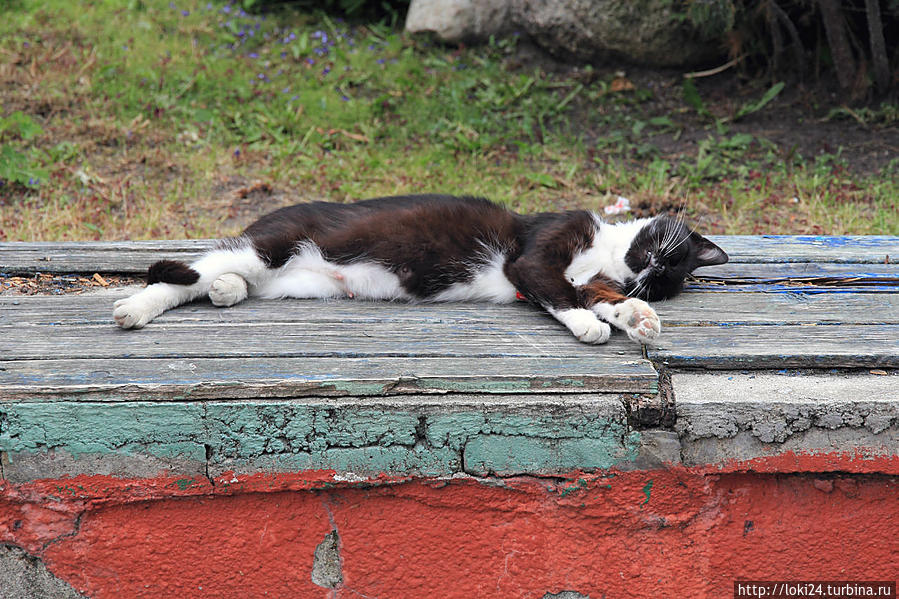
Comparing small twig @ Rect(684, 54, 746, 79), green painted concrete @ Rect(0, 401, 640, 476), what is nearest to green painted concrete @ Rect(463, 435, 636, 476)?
green painted concrete @ Rect(0, 401, 640, 476)

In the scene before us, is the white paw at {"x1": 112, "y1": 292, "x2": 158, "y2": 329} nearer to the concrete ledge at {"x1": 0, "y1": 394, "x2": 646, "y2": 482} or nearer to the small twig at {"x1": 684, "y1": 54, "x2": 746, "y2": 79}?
the concrete ledge at {"x1": 0, "y1": 394, "x2": 646, "y2": 482}

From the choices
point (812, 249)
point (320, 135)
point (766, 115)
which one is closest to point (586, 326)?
point (812, 249)

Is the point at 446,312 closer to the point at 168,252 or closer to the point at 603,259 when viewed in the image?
the point at 603,259

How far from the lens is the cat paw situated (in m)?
2.18

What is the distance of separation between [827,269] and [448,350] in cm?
150

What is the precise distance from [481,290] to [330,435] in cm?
94

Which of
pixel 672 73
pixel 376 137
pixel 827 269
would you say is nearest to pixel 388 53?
pixel 376 137

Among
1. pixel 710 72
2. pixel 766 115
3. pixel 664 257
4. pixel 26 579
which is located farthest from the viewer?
pixel 710 72

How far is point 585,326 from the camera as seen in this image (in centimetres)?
219

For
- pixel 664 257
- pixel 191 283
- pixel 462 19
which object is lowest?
pixel 191 283

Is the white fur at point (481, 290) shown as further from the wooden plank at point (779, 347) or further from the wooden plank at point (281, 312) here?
the wooden plank at point (779, 347)

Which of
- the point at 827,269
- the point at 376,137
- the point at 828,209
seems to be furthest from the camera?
the point at 376,137

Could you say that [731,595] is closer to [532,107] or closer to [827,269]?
[827,269]

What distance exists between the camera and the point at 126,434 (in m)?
1.84
